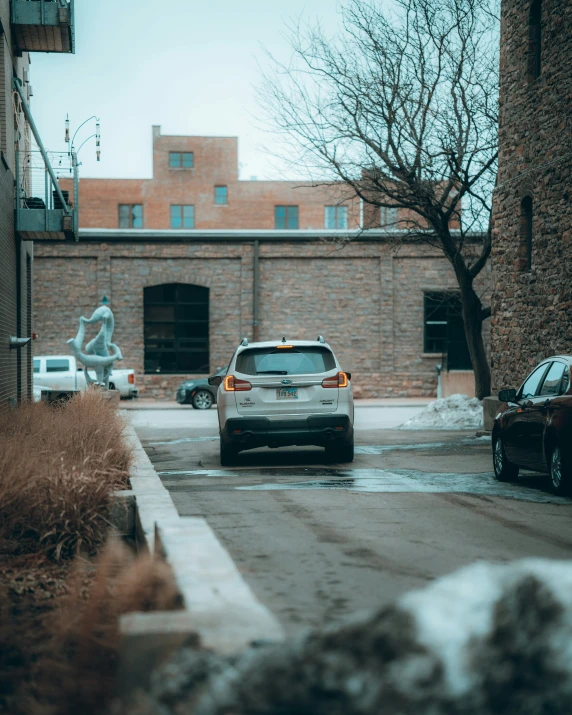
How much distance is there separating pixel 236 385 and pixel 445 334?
25585mm

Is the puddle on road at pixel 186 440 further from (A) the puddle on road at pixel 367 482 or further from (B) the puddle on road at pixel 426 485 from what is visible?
(B) the puddle on road at pixel 426 485

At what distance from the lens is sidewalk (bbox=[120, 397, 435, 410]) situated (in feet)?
109

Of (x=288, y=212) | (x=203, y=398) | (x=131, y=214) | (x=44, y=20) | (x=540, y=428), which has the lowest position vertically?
(x=203, y=398)

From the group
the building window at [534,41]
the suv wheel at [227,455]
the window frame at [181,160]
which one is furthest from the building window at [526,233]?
the window frame at [181,160]

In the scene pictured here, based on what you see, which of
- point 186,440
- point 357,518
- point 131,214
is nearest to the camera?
point 357,518

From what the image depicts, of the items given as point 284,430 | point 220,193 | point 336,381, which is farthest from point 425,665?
point 220,193

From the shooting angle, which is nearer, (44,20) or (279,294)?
(44,20)

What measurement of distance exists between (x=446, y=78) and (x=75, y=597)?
19.4 metres

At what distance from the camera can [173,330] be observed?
37906 mm

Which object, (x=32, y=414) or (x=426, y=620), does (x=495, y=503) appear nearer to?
(x=32, y=414)

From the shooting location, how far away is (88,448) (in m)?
9.81

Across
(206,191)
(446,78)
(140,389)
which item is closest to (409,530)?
(446,78)

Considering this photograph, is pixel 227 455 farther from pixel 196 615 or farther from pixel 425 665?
pixel 425 665

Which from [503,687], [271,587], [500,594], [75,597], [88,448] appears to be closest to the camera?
[503,687]
